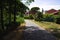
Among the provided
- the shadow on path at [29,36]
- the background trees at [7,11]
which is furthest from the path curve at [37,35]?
the background trees at [7,11]

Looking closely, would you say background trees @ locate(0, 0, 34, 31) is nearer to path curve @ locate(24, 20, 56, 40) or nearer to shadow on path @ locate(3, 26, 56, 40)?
shadow on path @ locate(3, 26, 56, 40)

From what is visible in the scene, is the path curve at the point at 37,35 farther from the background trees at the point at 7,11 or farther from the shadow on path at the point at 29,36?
the background trees at the point at 7,11

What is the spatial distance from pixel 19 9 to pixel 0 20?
1354cm

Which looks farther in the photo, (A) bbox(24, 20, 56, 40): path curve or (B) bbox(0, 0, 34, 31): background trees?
(B) bbox(0, 0, 34, 31): background trees

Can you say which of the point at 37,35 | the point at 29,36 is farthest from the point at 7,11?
the point at 29,36

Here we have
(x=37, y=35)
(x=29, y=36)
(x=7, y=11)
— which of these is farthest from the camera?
(x=7, y=11)

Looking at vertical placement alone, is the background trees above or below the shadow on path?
above

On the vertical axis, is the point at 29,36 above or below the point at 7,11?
below

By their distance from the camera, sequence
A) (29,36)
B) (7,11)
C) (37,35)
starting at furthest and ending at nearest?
(7,11) → (37,35) → (29,36)

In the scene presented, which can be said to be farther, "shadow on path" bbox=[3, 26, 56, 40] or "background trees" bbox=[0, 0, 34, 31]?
"background trees" bbox=[0, 0, 34, 31]

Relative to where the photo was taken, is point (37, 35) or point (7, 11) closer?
point (37, 35)

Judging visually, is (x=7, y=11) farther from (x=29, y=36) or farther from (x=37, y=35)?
(x=29, y=36)

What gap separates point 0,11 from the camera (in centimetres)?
2019

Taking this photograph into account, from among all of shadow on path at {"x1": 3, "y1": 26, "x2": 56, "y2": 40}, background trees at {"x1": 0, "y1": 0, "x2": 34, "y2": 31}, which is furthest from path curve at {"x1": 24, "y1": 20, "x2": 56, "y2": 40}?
background trees at {"x1": 0, "y1": 0, "x2": 34, "y2": 31}
